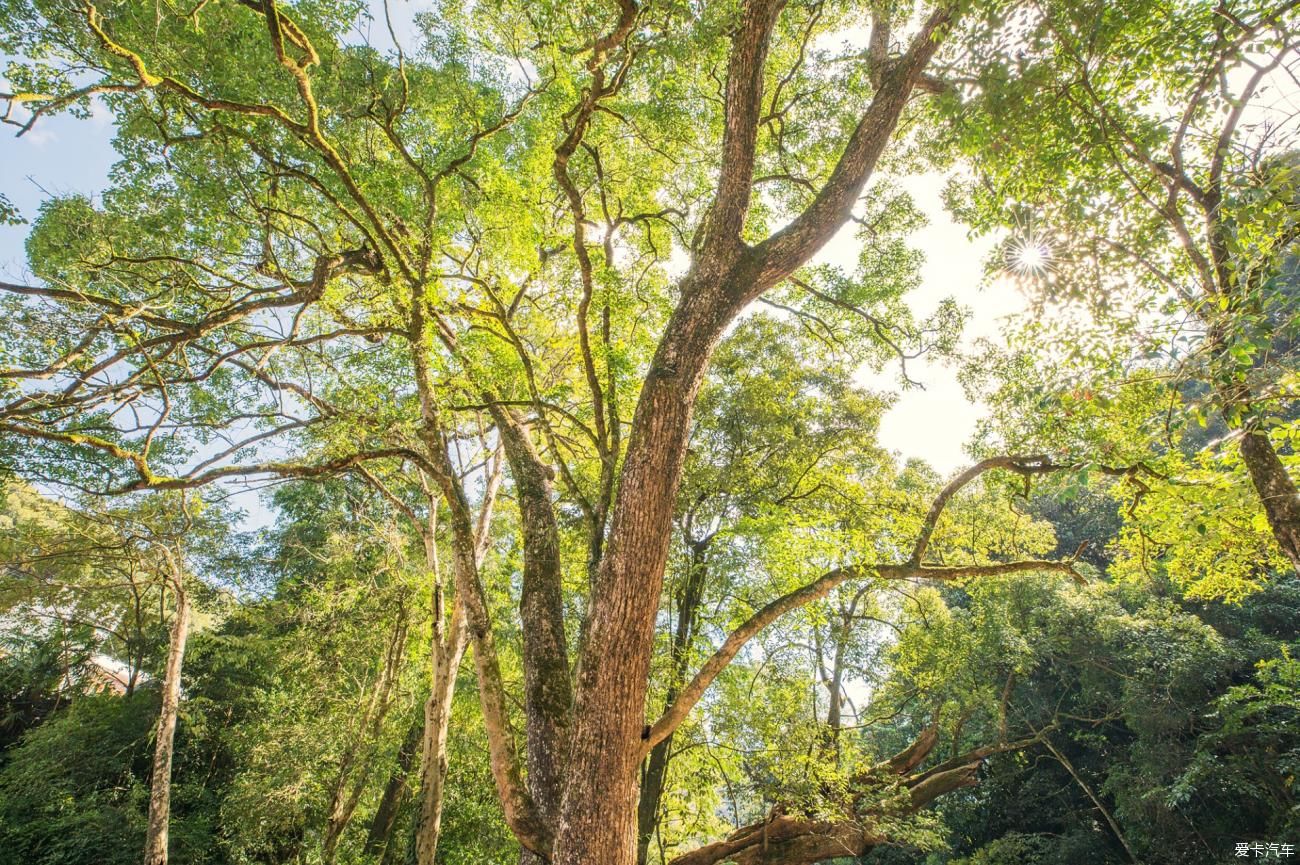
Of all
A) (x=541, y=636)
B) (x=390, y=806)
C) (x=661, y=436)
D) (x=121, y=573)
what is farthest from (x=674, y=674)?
(x=121, y=573)

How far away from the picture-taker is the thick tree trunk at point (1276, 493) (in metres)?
3.63

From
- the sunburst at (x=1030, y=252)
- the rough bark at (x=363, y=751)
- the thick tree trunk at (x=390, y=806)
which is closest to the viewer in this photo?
the sunburst at (x=1030, y=252)

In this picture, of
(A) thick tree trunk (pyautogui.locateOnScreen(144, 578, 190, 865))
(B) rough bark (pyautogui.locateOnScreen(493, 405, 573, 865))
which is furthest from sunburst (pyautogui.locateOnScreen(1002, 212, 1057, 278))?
(A) thick tree trunk (pyautogui.locateOnScreen(144, 578, 190, 865))

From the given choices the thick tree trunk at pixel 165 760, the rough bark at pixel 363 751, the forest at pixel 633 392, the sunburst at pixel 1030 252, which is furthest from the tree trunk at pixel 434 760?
the sunburst at pixel 1030 252

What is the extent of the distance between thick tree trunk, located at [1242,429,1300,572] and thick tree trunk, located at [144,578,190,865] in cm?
1318

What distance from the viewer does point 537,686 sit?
3.68 metres

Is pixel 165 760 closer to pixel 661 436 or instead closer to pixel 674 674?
pixel 674 674

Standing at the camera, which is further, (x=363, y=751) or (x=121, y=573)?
(x=121, y=573)

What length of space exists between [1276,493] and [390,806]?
13055 mm

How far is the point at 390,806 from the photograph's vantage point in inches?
399

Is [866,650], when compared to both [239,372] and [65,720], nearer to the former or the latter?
[239,372]

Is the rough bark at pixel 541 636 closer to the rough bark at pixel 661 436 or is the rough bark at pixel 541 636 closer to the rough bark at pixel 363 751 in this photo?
the rough bark at pixel 661 436

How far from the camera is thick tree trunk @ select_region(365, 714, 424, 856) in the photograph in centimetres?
968

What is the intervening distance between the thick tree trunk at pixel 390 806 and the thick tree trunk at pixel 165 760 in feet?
10.0
